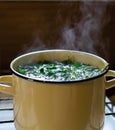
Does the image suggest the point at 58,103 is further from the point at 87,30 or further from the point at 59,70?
the point at 87,30

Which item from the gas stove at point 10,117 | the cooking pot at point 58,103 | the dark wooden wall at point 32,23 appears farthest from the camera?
the dark wooden wall at point 32,23

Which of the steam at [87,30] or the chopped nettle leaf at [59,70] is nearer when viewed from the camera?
the chopped nettle leaf at [59,70]

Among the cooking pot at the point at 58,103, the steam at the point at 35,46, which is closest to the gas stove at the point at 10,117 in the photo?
the cooking pot at the point at 58,103

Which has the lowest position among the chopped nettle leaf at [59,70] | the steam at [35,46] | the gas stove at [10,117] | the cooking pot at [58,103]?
the gas stove at [10,117]

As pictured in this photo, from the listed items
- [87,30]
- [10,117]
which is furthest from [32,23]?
[10,117]

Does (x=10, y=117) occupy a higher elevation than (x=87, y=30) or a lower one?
lower

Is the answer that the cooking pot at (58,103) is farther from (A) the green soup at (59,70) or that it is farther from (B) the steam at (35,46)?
(B) the steam at (35,46)

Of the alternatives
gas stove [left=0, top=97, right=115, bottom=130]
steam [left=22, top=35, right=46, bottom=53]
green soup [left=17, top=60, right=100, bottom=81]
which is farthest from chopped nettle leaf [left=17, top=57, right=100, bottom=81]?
steam [left=22, top=35, right=46, bottom=53]
